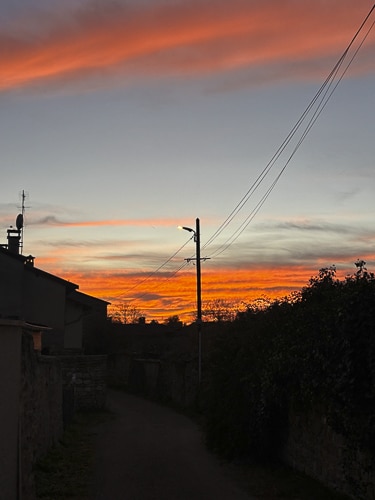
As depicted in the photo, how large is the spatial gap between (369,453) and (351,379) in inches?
45.9

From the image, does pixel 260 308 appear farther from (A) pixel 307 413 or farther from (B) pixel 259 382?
(A) pixel 307 413

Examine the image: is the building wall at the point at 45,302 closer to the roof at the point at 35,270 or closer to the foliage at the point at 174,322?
the roof at the point at 35,270

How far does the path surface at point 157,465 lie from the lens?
13.8 m

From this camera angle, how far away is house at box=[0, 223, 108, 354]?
37750 mm

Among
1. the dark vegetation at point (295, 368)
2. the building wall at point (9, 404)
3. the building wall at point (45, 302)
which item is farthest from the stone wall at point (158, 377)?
the building wall at point (9, 404)

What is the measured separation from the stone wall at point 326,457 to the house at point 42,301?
21.0 meters

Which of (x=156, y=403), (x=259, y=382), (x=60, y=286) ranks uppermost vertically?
(x=60, y=286)

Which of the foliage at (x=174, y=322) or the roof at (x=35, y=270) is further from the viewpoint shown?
the foliage at (x=174, y=322)

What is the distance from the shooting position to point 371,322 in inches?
413

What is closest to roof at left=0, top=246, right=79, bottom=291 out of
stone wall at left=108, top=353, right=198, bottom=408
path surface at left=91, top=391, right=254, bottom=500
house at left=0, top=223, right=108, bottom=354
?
house at left=0, top=223, right=108, bottom=354

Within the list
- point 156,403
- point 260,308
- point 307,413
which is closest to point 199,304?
point 156,403

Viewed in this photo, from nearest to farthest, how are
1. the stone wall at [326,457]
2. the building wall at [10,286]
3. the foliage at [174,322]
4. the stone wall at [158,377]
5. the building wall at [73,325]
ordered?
the stone wall at [326,457] < the stone wall at [158,377] < the building wall at [10,286] < the building wall at [73,325] < the foliage at [174,322]

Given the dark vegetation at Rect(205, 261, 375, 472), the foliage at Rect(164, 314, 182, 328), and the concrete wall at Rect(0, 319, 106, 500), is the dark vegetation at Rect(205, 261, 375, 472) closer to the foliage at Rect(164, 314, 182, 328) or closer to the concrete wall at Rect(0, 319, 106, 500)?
the concrete wall at Rect(0, 319, 106, 500)

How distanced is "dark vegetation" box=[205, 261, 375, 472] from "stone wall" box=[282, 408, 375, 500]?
0.32 m
